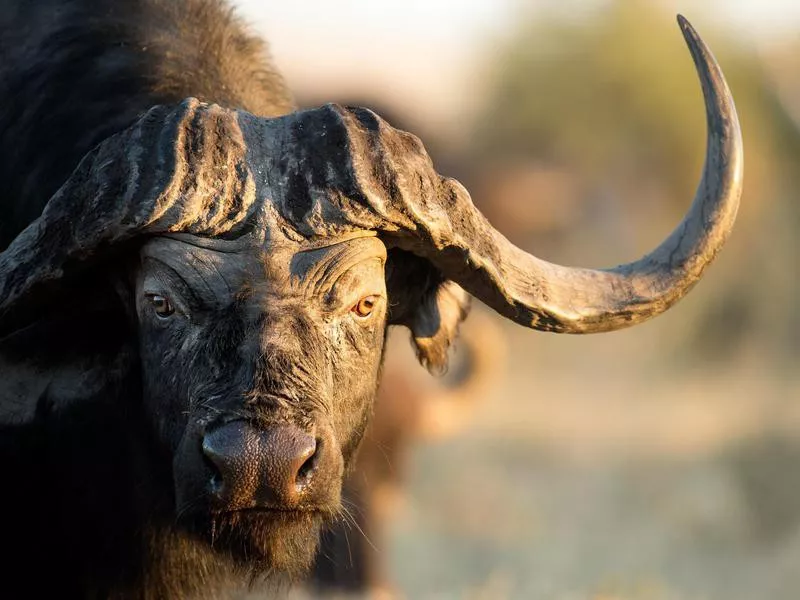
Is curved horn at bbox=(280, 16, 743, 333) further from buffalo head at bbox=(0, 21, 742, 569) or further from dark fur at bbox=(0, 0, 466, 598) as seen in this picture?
dark fur at bbox=(0, 0, 466, 598)

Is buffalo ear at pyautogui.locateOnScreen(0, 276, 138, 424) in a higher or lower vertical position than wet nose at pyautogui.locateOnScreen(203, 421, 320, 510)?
lower

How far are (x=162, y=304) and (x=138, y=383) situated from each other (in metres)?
0.50

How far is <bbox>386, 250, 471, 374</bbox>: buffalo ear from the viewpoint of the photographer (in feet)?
16.7

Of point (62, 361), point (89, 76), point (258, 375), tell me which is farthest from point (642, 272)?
point (89, 76)

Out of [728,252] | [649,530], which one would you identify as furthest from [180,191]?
[728,252]

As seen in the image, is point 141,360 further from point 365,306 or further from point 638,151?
point 638,151

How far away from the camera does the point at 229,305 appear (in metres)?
4.39

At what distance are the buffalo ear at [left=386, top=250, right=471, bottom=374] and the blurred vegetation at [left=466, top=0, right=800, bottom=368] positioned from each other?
11505 mm

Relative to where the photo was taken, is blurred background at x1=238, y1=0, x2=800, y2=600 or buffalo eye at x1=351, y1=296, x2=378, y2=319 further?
blurred background at x1=238, y1=0, x2=800, y2=600

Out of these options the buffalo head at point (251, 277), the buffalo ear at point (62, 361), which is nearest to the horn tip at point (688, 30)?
the buffalo head at point (251, 277)

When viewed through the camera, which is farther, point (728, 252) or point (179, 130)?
point (728, 252)

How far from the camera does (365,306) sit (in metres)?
4.68

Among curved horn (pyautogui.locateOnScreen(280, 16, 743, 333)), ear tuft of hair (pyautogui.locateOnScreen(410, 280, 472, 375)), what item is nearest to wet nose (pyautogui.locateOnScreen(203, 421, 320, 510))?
curved horn (pyautogui.locateOnScreen(280, 16, 743, 333))

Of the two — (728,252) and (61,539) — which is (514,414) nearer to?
(728,252)
